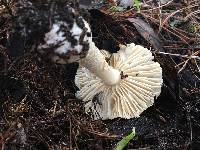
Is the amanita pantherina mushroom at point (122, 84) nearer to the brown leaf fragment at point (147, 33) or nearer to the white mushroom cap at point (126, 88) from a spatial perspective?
the white mushroom cap at point (126, 88)

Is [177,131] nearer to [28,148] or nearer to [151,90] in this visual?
[151,90]

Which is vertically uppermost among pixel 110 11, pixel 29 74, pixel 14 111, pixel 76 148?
pixel 110 11

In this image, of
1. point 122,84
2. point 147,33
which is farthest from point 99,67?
point 147,33

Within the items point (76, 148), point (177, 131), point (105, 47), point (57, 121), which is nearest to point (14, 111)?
point (57, 121)

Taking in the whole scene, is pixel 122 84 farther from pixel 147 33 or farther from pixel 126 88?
pixel 147 33

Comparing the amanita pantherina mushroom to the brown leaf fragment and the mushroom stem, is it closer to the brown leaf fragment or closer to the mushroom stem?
the mushroom stem

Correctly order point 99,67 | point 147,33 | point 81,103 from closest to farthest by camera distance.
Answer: point 99,67 < point 81,103 < point 147,33
